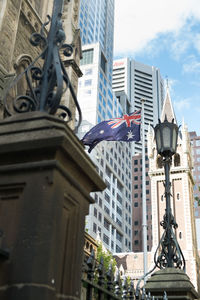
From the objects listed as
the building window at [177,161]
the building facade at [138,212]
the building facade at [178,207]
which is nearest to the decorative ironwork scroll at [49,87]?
the building facade at [178,207]

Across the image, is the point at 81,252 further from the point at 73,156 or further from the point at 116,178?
the point at 116,178

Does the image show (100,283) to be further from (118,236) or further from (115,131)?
(118,236)

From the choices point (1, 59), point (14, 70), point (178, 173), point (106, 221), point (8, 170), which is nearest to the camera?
point (8, 170)

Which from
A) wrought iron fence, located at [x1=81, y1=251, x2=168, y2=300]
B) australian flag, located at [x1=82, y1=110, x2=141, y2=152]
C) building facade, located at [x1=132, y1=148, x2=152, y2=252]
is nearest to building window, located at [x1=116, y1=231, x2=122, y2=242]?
building facade, located at [x1=132, y1=148, x2=152, y2=252]

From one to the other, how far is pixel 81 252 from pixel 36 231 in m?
0.75

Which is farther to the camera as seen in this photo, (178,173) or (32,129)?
(178,173)

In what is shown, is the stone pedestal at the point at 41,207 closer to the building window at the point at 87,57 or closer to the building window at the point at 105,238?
the building window at the point at 105,238

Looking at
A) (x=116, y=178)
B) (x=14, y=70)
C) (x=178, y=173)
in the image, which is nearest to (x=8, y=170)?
(x=14, y=70)

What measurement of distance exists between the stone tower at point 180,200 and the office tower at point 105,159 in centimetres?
1067

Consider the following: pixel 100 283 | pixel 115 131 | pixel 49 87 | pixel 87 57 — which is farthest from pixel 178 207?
pixel 49 87

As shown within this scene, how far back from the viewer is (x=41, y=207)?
3.24 meters

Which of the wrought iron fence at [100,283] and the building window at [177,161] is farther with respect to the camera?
the building window at [177,161]

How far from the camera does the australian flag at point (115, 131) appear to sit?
770 inches

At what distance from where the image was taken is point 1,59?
1240 centimetres
